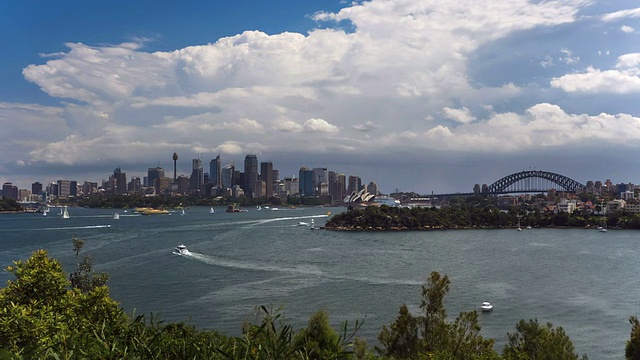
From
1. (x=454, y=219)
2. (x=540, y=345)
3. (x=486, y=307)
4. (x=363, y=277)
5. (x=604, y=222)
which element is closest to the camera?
(x=540, y=345)

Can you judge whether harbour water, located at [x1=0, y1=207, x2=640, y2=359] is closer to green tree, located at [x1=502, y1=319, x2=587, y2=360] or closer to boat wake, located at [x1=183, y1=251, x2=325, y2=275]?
boat wake, located at [x1=183, y1=251, x2=325, y2=275]

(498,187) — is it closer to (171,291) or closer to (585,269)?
(585,269)

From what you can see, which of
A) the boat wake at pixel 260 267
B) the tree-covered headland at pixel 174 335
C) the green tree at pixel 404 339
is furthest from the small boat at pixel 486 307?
the boat wake at pixel 260 267

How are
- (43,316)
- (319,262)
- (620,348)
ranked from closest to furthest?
(43,316) → (620,348) → (319,262)

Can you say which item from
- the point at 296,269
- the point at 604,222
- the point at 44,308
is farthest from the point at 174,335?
Answer: the point at 604,222

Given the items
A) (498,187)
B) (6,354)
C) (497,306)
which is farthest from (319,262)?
(498,187)

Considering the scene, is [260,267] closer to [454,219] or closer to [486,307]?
[486,307]

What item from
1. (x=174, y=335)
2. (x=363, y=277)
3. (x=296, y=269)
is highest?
(x=174, y=335)
